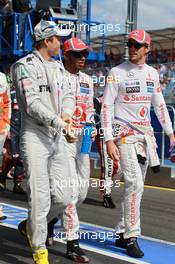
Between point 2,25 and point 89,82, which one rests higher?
point 2,25

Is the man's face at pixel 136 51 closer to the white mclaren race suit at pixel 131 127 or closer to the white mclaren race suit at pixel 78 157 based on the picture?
the white mclaren race suit at pixel 131 127

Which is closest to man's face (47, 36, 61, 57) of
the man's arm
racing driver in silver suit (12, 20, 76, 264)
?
racing driver in silver suit (12, 20, 76, 264)

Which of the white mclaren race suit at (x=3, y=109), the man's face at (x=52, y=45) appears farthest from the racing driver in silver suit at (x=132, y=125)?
the white mclaren race suit at (x=3, y=109)

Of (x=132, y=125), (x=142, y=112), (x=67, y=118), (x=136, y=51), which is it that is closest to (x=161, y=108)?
(x=142, y=112)

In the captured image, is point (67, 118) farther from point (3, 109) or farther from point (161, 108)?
point (3, 109)

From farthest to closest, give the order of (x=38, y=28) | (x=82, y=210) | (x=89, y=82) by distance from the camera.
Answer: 1. (x=82, y=210)
2. (x=89, y=82)
3. (x=38, y=28)

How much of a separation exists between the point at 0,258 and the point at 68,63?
6.79 ft

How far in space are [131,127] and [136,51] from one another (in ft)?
2.46

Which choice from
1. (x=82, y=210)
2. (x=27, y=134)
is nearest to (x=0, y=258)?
(x=27, y=134)

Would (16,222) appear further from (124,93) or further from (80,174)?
(124,93)

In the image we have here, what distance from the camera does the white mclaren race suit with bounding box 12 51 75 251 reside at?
4461mm

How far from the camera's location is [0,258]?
5.03 m

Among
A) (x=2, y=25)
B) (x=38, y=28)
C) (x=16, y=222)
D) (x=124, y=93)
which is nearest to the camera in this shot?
(x=38, y=28)

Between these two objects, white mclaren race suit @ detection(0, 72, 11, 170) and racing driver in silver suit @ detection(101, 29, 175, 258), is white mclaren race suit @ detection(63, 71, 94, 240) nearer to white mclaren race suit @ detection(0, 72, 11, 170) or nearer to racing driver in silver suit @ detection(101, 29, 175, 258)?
racing driver in silver suit @ detection(101, 29, 175, 258)
